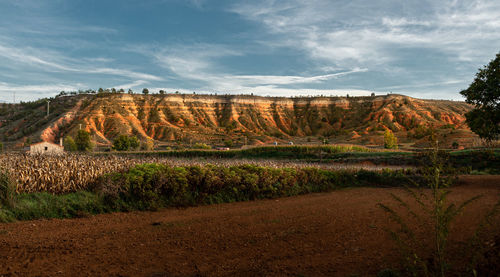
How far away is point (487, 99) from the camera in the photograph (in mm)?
15672

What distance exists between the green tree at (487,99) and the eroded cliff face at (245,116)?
5687cm

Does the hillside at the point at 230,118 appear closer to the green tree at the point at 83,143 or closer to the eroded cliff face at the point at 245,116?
the eroded cliff face at the point at 245,116

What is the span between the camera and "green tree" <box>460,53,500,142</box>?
15188 millimetres

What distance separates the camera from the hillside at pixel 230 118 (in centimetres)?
7331

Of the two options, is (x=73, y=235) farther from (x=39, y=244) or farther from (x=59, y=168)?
(x=59, y=168)

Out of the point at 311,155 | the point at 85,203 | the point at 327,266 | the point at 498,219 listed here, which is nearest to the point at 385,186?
the point at 498,219

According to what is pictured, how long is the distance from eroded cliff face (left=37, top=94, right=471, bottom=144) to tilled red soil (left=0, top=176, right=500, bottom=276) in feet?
209

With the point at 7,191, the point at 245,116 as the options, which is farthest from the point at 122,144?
the point at 245,116

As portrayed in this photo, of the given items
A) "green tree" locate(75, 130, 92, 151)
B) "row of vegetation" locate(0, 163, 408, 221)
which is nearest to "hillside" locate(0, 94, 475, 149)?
"green tree" locate(75, 130, 92, 151)

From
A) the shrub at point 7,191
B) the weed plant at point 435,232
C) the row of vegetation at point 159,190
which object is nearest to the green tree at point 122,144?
the row of vegetation at point 159,190

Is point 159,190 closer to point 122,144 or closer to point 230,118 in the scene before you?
point 122,144

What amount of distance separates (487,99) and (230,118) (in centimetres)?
8196

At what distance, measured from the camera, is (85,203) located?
29.2 feet

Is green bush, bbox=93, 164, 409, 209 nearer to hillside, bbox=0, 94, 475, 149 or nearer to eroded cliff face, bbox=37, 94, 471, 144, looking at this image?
hillside, bbox=0, 94, 475, 149
